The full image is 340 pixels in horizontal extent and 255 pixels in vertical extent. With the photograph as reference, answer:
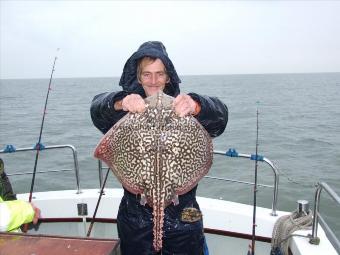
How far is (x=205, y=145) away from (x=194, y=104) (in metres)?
0.33

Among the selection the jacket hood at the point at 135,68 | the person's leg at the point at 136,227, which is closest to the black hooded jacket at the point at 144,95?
the jacket hood at the point at 135,68

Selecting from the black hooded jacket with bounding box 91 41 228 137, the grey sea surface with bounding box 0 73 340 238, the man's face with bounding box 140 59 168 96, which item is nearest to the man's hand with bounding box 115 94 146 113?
the black hooded jacket with bounding box 91 41 228 137

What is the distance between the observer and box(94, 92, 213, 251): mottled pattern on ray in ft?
8.21

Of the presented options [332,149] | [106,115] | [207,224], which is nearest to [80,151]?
[332,149]

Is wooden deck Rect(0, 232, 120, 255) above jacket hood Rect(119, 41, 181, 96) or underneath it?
underneath

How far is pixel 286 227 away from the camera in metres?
3.92

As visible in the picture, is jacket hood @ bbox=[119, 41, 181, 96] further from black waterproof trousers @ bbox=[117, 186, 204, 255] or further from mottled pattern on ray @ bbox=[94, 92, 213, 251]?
black waterproof trousers @ bbox=[117, 186, 204, 255]

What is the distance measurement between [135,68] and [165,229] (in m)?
1.47

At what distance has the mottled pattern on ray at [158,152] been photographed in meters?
2.50

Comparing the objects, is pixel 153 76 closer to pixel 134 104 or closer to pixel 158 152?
pixel 134 104

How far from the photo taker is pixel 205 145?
271 centimetres

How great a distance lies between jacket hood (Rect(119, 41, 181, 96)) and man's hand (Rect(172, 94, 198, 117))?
67 cm

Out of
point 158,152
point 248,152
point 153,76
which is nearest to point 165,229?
point 158,152

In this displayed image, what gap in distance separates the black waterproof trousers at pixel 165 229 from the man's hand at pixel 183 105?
2.66 feet
